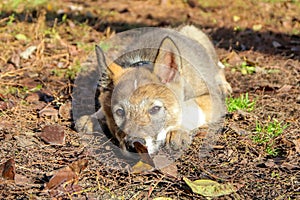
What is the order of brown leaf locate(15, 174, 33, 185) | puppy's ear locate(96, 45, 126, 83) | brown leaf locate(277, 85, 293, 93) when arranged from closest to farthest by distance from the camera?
A: brown leaf locate(15, 174, 33, 185) → puppy's ear locate(96, 45, 126, 83) → brown leaf locate(277, 85, 293, 93)

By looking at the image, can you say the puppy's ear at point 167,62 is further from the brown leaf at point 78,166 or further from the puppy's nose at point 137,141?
the brown leaf at point 78,166

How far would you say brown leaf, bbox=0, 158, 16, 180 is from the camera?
355 centimetres

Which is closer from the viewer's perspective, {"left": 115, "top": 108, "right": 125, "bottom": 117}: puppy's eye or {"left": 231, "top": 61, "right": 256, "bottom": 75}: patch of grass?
{"left": 115, "top": 108, "right": 125, "bottom": 117}: puppy's eye

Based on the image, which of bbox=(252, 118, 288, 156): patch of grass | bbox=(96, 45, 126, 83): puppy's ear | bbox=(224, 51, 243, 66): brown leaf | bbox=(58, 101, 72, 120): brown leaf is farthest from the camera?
bbox=(224, 51, 243, 66): brown leaf

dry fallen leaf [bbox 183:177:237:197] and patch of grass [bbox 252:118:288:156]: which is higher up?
dry fallen leaf [bbox 183:177:237:197]

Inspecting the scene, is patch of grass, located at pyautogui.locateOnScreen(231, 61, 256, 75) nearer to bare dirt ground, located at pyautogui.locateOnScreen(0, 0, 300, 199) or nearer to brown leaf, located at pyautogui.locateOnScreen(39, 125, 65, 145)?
bare dirt ground, located at pyautogui.locateOnScreen(0, 0, 300, 199)

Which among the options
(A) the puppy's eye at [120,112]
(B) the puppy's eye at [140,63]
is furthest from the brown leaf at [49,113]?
(B) the puppy's eye at [140,63]

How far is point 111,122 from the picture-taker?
4.52 m

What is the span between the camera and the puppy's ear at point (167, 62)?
14.4 feet

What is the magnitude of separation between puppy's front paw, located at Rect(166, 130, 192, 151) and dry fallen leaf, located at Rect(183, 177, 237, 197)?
0.77 metres

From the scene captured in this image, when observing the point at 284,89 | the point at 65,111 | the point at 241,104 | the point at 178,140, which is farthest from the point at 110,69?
the point at 284,89

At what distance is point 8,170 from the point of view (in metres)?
3.58

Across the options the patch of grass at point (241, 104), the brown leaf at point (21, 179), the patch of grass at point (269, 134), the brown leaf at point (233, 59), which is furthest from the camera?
the brown leaf at point (233, 59)

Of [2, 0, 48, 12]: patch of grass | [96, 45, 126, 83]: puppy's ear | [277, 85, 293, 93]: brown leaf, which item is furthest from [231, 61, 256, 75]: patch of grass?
[2, 0, 48, 12]: patch of grass
